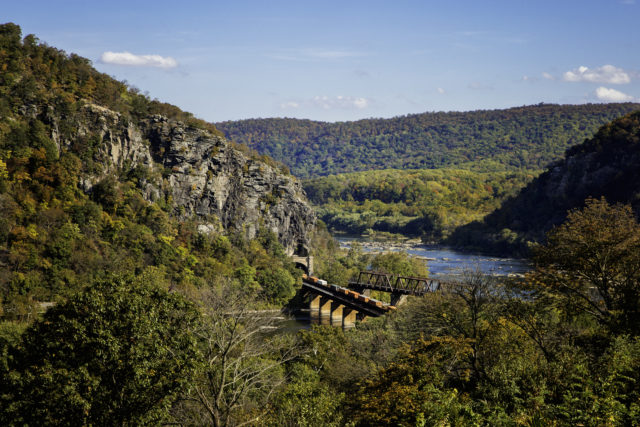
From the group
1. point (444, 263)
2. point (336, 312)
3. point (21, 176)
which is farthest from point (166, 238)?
point (444, 263)

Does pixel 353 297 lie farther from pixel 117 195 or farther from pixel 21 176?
pixel 21 176

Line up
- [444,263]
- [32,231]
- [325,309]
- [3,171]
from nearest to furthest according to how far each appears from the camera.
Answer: [32,231]
[3,171]
[325,309]
[444,263]

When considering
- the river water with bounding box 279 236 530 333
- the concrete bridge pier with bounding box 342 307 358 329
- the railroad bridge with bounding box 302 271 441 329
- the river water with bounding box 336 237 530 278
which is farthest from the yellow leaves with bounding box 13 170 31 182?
the river water with bounding box 336 237 530 278

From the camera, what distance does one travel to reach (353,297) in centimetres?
8919

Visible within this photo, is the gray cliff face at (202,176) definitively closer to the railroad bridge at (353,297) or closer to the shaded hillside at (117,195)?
the shaded hillside at (117,195)

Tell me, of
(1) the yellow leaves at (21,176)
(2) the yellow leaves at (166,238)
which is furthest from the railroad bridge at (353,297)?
(1) the yellow leaves at (21,176)

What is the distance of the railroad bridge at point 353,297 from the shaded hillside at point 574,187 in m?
79.8

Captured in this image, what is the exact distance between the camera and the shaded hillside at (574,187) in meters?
157

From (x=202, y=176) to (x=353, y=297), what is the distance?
49675mm

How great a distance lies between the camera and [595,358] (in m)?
24.2

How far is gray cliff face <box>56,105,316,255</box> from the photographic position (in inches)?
4117

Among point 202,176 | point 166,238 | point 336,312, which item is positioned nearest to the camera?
point 336,312

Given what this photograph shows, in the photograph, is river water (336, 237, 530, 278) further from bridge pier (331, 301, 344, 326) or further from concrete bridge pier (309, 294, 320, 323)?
concrete bridge pier (309, 294, 320, 323)

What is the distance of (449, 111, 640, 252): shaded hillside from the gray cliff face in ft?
237
